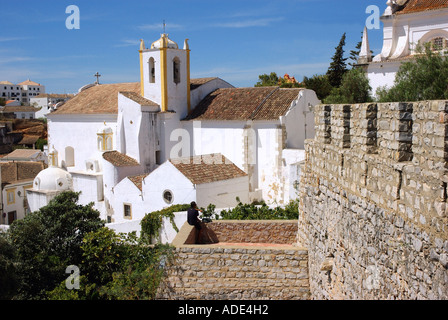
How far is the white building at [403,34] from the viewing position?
21.2 m

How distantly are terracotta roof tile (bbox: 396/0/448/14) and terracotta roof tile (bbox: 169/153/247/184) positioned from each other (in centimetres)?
1097

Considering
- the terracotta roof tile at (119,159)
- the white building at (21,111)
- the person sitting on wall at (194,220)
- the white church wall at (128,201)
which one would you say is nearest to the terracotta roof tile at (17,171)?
the terracotta roof tile at (119,159)

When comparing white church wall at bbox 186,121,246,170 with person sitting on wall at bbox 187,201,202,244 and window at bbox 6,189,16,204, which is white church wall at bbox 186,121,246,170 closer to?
person sitting on wall at bbox 187,201,202,244

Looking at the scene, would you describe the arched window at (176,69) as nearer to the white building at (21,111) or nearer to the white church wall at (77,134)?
the white church wall at (77,134)

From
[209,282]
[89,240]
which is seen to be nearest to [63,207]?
[89,240]

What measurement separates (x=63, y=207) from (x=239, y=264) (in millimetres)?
7105

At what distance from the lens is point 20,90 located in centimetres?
12344

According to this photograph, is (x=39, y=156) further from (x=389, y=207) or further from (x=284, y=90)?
(x=389, y=207)

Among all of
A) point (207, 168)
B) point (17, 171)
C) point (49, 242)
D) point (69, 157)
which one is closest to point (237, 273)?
point (49, 242)

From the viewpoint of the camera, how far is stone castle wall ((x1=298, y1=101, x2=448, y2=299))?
11.9 ft

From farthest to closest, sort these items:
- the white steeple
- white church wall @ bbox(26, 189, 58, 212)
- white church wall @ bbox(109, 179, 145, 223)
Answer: white church wall @ bbox(26, 189, 58, 212), the white steeple, white church wall @ bbox(109, 179, 145, 223)

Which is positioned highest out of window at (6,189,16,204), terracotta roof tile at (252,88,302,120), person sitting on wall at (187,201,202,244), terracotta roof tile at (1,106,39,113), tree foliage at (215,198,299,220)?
terracotta roof tile at (1,106,39,113)

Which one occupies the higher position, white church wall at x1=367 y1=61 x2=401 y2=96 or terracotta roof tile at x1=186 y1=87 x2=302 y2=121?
white church wall at x1=367 y1=61 x2=401 y2=96

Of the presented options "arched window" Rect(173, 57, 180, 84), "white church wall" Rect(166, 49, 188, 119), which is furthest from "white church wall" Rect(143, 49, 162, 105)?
"arched window" Rect(173, 57, 180, 84)
